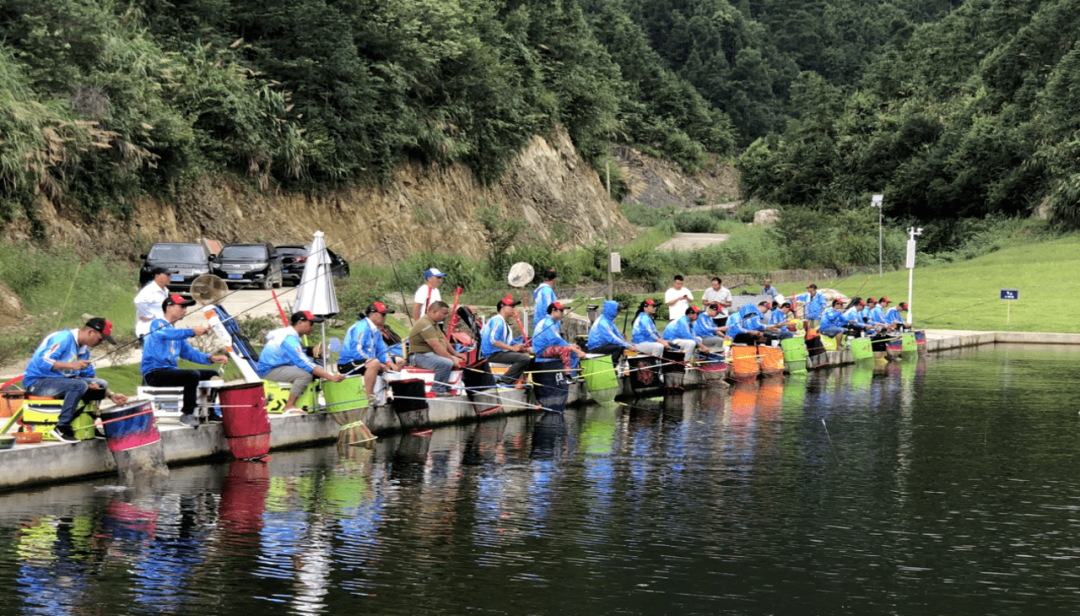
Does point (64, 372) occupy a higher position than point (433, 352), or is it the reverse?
point (433, 352)

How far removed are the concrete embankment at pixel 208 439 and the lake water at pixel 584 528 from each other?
0.27 metres

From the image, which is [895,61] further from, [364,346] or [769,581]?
[769,581]

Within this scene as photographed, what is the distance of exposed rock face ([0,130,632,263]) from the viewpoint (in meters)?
36.8

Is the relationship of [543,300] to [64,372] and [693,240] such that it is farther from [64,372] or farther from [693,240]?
[693,240]

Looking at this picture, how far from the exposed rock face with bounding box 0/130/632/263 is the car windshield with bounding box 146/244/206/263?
1926 millimetres

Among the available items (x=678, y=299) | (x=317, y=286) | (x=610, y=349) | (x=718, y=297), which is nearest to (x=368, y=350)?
(x=317, y=286)

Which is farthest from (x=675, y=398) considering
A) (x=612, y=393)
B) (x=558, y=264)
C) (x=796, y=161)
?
(x=796, y=161)

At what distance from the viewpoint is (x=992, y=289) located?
53781 millimetres

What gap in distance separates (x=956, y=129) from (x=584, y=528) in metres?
80.0

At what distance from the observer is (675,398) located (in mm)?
24141

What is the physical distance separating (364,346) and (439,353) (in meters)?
1.73

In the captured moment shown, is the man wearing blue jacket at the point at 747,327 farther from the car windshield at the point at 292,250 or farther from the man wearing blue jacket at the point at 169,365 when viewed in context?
the car windshield at the point at 292,250

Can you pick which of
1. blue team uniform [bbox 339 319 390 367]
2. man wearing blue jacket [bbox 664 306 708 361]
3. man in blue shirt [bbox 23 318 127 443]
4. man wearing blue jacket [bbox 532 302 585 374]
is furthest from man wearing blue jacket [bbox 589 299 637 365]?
man in blue shirt [bbox 23 318 127 443]

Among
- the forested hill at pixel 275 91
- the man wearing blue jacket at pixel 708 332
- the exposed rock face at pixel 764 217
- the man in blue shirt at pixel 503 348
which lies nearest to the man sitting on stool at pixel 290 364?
the man in blue shirt at pixel 503 348
